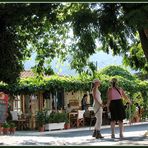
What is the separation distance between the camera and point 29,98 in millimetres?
24375

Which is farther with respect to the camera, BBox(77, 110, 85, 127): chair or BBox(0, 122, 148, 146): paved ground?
BBox(77, 110, 85, 127): chair

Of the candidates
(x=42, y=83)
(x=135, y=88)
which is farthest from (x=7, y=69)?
Answer: (x=135, y=88)

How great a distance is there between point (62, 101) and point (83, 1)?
15.8 meters

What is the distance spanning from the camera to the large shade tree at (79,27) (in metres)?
9.33

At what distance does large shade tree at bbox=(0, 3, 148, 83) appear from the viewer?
933cm

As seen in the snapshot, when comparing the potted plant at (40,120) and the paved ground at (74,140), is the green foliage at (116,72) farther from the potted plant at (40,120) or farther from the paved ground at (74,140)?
the paved ground at (74,140)

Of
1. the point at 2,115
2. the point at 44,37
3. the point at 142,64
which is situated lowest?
the point at 2,115

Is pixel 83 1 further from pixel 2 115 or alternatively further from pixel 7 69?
pixel 2 115

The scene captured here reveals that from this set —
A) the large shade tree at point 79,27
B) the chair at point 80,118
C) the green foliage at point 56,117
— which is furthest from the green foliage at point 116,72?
the large shade tree at point 79,27

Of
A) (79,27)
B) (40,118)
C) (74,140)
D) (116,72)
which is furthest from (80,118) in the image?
(79,27)

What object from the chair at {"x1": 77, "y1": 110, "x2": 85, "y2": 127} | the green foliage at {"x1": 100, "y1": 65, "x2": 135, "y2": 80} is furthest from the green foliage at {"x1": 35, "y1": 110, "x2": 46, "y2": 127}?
the green foliage at {"x1": 100, "y1": 65, "x2": 135, "y2": 80}

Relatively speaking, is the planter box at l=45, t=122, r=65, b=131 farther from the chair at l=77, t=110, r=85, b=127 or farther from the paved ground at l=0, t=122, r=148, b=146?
the paved ground at l=0, t=122, r=148, b=146

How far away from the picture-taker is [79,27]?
9289mm

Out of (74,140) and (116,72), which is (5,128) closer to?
(74,140)
